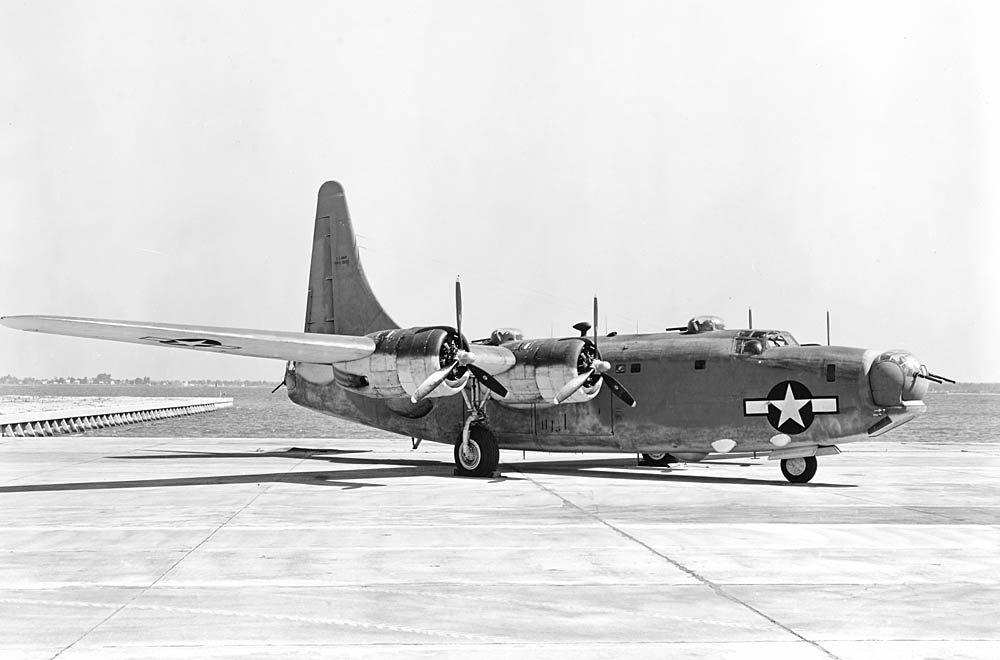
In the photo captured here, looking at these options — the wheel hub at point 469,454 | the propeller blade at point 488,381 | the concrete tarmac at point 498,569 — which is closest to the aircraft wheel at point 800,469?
the concrete tarmac at point 498,569

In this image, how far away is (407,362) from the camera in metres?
20.9

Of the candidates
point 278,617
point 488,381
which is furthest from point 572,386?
point 278,617

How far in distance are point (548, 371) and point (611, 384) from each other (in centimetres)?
141

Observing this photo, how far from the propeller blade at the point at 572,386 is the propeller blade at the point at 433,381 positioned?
2.52 meters

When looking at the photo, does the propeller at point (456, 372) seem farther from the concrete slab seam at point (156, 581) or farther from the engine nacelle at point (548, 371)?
the concrete slab seam at point (156, 581)

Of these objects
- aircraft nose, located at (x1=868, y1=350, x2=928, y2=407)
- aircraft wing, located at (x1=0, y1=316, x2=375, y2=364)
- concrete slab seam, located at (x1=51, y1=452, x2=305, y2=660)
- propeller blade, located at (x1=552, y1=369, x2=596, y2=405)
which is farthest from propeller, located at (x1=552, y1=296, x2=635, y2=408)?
concrete slab seam, located at (x1=51, y1=452, x2=305, y2=660)

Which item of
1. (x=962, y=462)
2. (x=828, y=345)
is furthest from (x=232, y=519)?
(x=962, y=462)

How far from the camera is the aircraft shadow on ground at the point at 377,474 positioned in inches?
795

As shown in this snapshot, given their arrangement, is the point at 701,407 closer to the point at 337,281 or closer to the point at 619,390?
the point at 619,390

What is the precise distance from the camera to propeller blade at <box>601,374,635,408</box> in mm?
21797

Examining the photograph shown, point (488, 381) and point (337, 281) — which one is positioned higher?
point (337, 281)

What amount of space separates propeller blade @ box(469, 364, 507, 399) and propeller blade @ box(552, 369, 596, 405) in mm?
1207

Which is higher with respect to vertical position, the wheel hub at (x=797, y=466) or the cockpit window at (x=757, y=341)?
the cockpit window at (x=757, y=341)

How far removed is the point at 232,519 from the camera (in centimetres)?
1454
